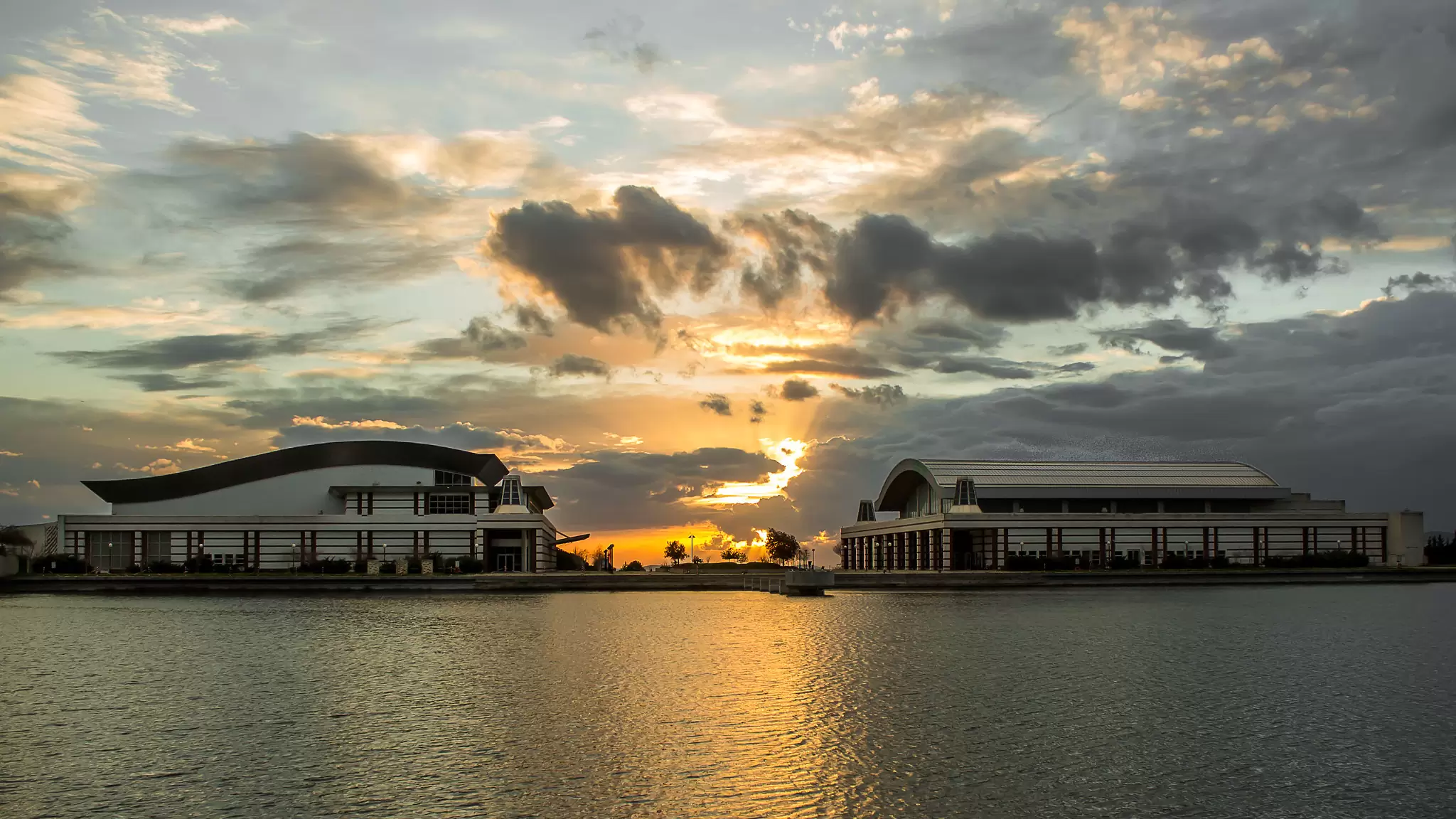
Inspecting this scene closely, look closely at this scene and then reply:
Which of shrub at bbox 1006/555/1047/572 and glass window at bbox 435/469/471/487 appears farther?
glass window at bbox 435/469/471/487

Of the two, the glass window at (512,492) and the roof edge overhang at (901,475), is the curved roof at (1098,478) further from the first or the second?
the glass window at (512,492)

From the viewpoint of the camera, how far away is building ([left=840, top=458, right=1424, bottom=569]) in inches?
4894

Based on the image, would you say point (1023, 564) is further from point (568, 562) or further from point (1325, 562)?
point (568, 562)

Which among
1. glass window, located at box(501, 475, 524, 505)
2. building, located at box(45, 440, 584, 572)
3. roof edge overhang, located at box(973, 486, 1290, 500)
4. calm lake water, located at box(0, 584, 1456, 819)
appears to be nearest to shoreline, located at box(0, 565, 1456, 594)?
building, located at box(45, 440, 584, 572)

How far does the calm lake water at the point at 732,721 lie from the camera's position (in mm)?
22575

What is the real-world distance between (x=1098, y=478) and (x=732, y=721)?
113 metres

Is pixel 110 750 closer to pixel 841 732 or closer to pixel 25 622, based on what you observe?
pixel 841 732

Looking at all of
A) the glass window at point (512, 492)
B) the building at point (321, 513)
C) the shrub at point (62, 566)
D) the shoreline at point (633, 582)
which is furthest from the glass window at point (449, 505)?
the shrub at point (62, 566)

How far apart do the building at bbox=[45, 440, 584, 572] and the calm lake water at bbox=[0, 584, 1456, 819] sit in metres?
62.4

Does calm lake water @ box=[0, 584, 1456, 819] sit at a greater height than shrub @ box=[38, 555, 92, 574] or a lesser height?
greater

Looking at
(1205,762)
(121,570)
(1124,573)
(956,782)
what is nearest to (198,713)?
(956,782)

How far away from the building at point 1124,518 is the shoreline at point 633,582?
1089 centimetres

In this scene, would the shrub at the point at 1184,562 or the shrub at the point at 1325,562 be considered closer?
the shrub at the point at 1325,562

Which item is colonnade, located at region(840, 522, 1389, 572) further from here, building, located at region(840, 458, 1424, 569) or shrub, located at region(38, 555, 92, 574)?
shrub, located at region(38, 555, 92, 574)
